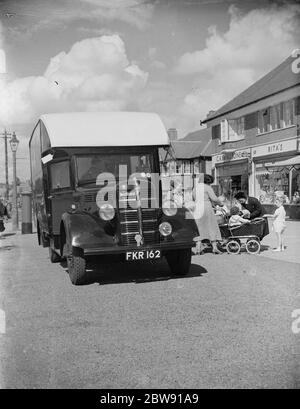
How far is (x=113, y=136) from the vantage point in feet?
27.0

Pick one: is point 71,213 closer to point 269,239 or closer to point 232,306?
point 232,306

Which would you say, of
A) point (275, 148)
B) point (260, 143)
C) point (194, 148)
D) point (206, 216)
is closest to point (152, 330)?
point (206, 216)

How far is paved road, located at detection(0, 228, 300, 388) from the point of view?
11.4ft

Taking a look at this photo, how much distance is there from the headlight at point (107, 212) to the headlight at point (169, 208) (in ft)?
3.07

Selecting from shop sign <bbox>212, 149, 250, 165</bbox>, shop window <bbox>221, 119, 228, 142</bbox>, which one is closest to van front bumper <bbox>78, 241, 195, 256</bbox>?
shop sign <bbox>212, 149, 250, 165</bbox>

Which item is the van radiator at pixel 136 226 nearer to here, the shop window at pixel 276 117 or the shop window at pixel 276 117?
the shop window at pixel 276 117

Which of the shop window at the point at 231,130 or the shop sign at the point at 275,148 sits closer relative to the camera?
the shop sign at the point at 275,148

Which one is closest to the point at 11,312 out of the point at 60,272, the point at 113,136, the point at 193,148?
the point at 60,272

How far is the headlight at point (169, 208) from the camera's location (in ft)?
25.7

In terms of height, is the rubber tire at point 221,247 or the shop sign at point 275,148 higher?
the shop sign at point 275,148

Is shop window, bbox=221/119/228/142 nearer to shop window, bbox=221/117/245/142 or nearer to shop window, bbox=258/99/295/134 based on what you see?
shop window, bbox=221/117/245/142

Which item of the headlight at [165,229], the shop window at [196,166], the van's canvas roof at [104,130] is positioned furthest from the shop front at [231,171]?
the headlight at [165,229]

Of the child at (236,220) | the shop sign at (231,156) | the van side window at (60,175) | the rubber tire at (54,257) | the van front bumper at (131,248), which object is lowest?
the rubber tire at (54,257)

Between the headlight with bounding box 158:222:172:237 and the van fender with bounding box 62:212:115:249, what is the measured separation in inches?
30.1
